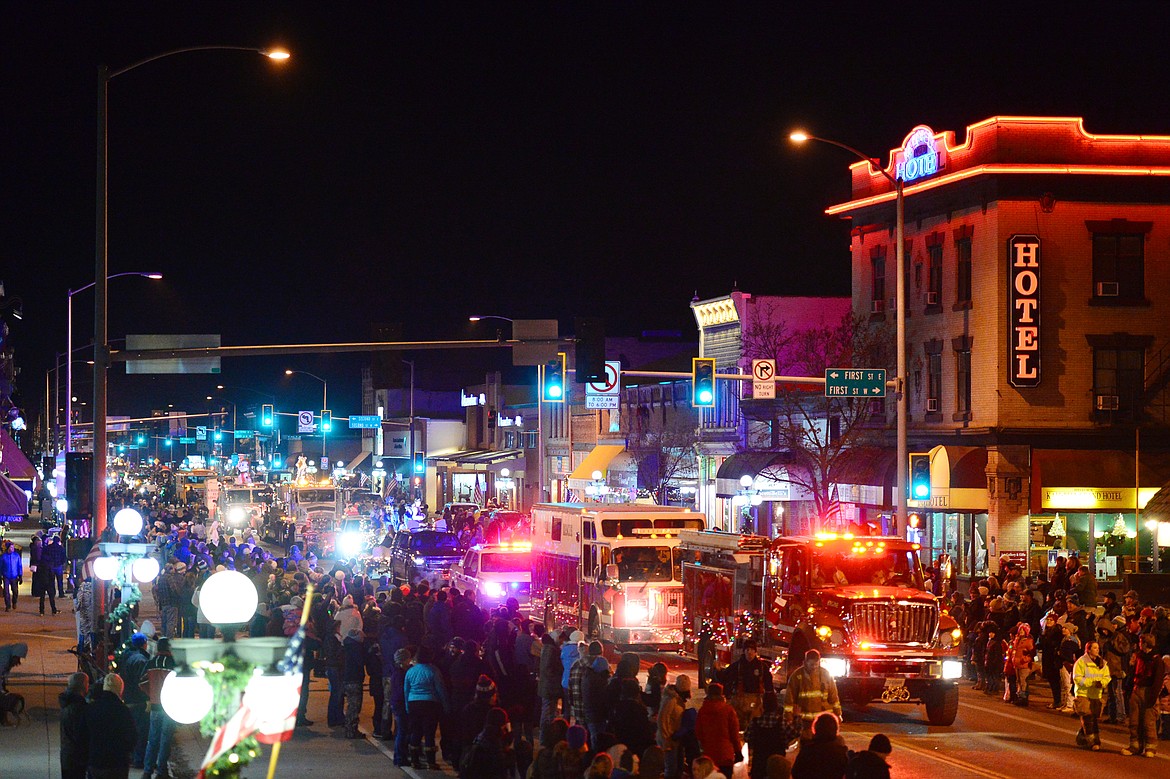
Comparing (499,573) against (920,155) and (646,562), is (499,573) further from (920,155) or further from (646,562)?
(920,155)

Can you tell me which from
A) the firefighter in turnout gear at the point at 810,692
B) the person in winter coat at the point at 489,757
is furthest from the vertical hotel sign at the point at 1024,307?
the person in winter coat at the point at 489,757

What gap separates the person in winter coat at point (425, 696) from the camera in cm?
1669

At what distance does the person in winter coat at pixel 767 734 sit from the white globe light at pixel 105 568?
9.82 m

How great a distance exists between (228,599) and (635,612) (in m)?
17.3

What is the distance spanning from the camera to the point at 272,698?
26.2 feet

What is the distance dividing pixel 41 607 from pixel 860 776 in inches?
1072

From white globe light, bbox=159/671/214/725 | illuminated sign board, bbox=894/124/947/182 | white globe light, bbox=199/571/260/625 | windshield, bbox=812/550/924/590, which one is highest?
illuminated sign board, bbox=894/124/947/182

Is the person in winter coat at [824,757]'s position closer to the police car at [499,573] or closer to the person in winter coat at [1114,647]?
the person in winter coat at [1114,647]

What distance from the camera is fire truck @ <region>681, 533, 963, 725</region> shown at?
1986cm

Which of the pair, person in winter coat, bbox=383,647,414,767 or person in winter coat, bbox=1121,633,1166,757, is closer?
person in winter coat, bbox=383,647,414,767

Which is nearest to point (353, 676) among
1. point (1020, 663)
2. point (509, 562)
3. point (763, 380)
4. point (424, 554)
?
point (1020, 663)

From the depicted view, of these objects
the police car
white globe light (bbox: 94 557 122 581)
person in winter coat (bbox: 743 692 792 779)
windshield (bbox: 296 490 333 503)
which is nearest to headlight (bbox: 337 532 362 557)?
windshield (bbox: 296 490 333 503)

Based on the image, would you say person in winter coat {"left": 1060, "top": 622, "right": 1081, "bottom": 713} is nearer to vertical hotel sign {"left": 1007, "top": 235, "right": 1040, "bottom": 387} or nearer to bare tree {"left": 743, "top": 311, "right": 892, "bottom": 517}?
vertical hotel sign {"left": 1007, "top": 235, "right": 1040, "bottom": 387}

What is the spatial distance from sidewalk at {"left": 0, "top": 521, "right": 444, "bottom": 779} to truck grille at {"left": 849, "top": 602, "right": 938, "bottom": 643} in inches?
255
